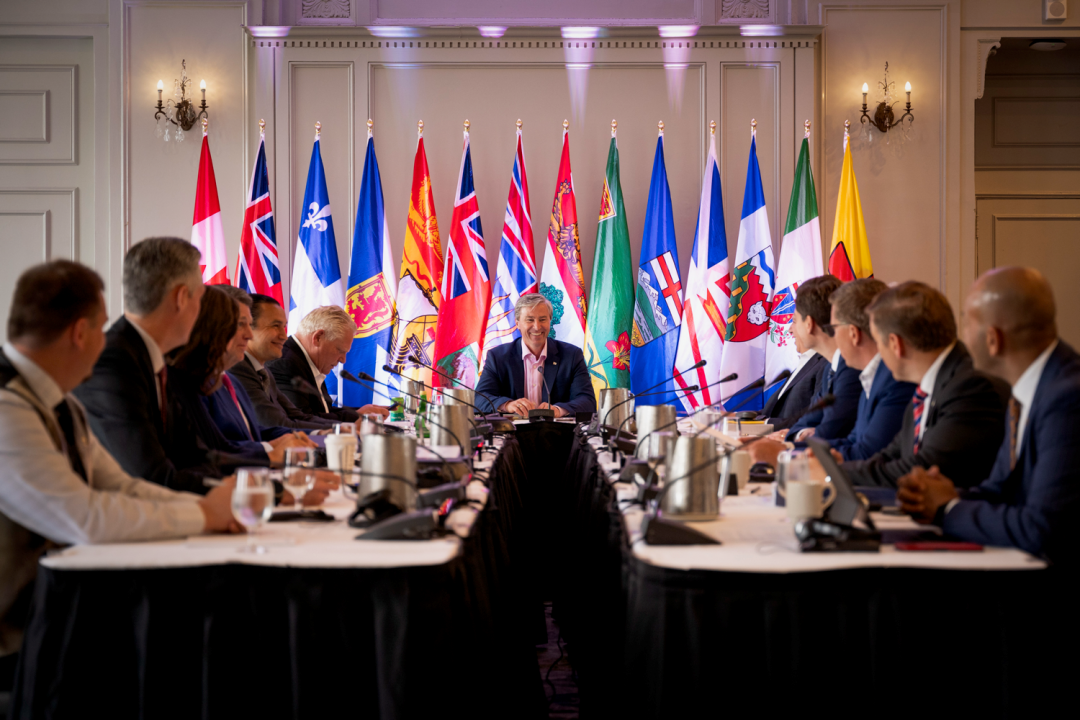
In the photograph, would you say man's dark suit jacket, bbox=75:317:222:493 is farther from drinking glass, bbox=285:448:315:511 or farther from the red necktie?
the red necktie

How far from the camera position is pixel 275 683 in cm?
162

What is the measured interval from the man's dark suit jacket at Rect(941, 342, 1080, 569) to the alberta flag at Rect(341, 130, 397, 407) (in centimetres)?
422

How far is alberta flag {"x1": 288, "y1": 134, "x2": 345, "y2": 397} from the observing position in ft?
18.4

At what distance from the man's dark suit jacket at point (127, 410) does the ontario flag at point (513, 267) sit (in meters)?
3.45

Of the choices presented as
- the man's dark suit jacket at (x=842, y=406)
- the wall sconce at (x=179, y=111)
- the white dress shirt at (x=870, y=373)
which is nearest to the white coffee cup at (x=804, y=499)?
the white dress shirt at (x=870, y=373)

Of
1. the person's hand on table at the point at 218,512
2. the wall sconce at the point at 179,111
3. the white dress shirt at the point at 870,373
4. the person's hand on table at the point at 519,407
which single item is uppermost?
the wall sconce at the point at 179,111

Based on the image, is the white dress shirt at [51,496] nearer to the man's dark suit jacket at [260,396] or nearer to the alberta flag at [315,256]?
the man's dark suit jacket at [260,396]

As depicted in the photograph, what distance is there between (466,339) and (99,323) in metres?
3.81

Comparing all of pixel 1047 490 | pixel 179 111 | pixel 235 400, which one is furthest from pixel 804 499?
pixel 179 111

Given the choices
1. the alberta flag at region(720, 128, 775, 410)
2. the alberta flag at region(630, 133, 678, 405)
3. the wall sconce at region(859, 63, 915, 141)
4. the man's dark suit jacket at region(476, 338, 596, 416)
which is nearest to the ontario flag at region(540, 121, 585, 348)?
the alberta flag at region(630, 133, 678, 405)

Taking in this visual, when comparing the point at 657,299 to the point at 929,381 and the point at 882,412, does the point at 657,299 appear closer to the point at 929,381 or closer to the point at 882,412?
the point at 882,412

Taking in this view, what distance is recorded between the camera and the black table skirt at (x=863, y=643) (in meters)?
1.56

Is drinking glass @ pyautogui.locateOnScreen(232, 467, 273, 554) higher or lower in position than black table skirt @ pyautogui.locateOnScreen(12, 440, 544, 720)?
higher

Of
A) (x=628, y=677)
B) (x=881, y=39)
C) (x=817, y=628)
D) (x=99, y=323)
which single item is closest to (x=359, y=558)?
(x=628, y=677)
